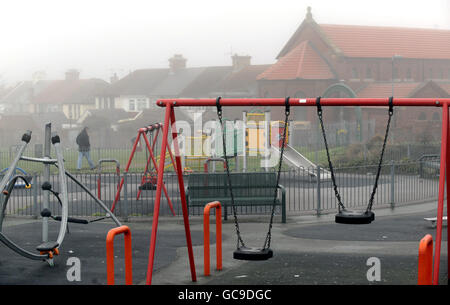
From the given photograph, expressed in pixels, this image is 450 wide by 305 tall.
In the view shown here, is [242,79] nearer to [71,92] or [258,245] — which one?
[71,92]

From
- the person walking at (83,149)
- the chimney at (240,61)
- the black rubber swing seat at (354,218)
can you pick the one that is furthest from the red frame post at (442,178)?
the chimney at (240,61)

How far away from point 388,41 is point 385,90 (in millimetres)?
10576

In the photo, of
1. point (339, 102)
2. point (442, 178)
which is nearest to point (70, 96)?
point (339, 102)

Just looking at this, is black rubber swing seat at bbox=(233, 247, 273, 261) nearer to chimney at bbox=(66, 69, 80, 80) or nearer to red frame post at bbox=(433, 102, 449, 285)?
red frame post at bbox=(433, 102, 449, 285)

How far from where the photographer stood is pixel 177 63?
3748 inches

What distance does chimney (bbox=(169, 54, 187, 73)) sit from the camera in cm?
9481

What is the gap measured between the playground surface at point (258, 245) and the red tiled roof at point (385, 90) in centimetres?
4541

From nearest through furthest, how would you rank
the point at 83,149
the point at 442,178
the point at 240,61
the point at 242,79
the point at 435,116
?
the point at 442,178, the point at 83,149, the point at 435,116, the point at 242,79, the point at 240,61

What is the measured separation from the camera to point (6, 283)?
9.52 meters

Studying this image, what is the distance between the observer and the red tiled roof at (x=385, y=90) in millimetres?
59584

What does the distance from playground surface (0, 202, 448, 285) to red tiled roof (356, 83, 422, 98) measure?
45.4 m

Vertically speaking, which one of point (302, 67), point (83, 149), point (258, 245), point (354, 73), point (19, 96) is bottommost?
point (258, 245)

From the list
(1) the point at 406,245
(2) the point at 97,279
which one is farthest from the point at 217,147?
(2) the point at 97,279
